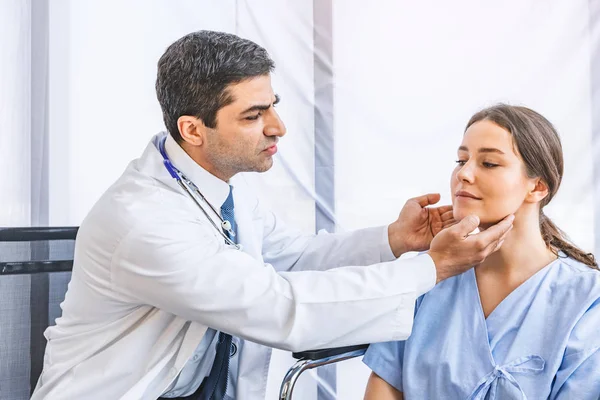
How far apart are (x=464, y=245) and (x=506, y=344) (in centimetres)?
21

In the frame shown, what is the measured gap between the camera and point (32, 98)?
6.68 feet

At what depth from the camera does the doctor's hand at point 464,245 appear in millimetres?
1244

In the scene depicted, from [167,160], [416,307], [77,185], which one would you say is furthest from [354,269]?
[77,185]

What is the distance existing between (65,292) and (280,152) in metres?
0.91

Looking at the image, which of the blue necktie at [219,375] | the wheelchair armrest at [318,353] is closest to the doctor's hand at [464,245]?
the wheelchair armrest at [318,353]

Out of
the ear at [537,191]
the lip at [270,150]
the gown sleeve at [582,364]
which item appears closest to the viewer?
the gown sleeve at [582,364]

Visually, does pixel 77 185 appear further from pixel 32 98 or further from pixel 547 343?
pixel 547 343

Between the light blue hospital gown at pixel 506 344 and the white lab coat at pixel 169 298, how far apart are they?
126mm

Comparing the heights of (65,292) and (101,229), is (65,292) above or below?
below

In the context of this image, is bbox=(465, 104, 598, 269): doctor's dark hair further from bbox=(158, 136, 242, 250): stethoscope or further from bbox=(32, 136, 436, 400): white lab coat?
bbox=(158, 136, 242, 250): stethoscope

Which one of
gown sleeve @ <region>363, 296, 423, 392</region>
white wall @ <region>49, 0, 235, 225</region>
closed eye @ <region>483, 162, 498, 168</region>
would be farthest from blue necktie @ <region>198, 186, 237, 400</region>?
white wall @ <region>49, 0, 235, 225</region>

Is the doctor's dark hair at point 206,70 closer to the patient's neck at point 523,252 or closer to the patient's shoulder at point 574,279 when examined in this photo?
the patient's neck at point 523,252

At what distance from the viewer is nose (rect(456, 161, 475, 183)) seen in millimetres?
1333

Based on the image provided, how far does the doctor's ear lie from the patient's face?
0.53m
